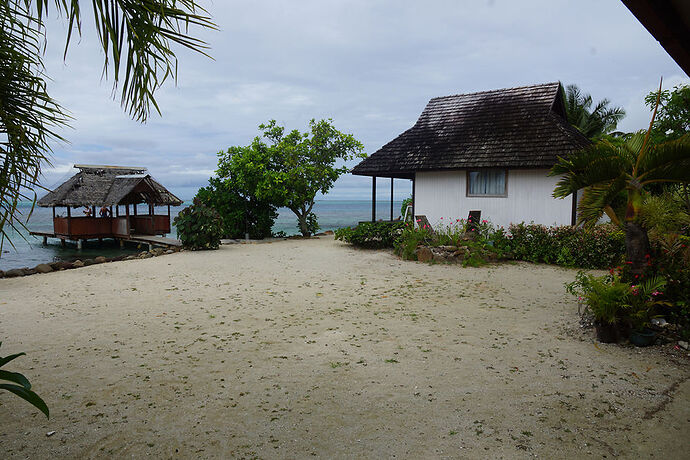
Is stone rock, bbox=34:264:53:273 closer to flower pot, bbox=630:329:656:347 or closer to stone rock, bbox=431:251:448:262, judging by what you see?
stone rock, bbox=431:251:448:262

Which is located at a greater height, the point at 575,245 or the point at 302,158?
the point at 302,158

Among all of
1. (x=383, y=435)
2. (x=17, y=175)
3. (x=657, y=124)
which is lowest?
(x=383, y=435)

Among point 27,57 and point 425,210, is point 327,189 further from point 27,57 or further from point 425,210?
point 27,57

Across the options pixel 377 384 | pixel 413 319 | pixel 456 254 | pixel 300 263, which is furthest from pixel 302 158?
pixel 377 384

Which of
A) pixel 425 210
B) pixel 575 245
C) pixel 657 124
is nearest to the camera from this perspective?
pixel 575 245

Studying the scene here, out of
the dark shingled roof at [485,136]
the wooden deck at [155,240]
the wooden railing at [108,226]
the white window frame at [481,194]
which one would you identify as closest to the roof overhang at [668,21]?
the dark shingled roof at [485,136]

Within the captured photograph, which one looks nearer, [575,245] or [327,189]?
[575,245]

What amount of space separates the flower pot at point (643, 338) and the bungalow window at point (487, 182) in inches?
367

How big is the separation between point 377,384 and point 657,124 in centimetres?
1945

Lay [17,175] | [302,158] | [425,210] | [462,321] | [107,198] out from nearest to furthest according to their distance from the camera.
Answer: [17,175] → [462,321] → [425,210] → [302,158] → [107,198]

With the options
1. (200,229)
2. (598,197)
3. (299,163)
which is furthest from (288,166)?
(598,197)

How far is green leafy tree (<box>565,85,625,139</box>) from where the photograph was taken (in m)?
29.6

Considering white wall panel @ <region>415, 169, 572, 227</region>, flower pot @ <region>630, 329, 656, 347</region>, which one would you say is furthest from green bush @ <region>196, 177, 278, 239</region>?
flower pot @ <region>630, 329, 656, 347</region>

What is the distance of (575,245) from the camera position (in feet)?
37.5
